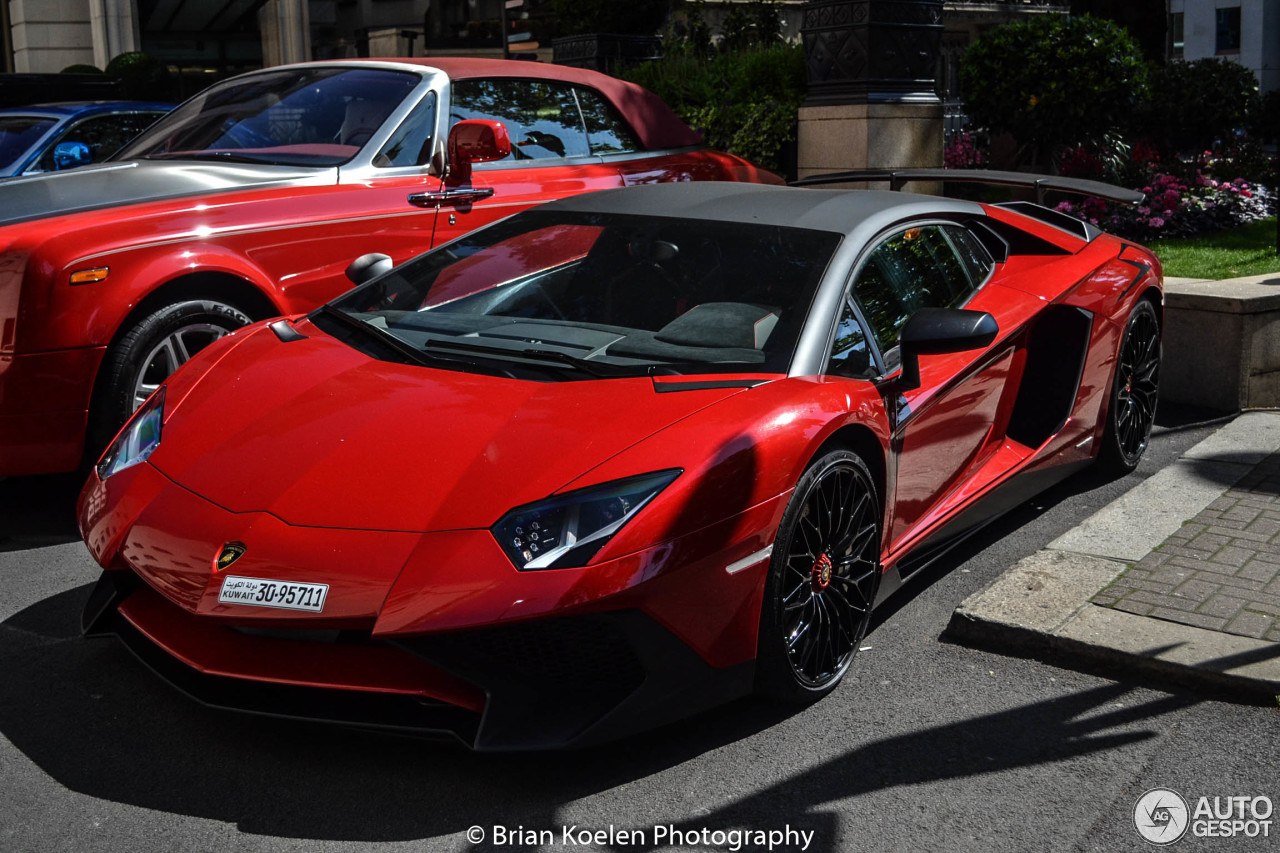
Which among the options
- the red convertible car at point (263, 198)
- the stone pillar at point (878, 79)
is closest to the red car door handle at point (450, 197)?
the red convertible car at point (263, 198)

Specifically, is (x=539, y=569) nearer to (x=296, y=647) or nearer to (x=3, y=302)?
(x=296, y=647)

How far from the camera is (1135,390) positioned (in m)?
5.67

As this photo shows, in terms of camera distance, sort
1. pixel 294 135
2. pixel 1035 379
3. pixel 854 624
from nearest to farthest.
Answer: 1. pixel 854 624
2. pixel 1035 379
3. pixel 294 135

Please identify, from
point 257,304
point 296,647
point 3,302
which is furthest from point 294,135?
point 296,647

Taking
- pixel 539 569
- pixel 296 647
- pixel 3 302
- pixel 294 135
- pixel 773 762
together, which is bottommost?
pixel 773 762

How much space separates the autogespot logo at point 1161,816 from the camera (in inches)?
116

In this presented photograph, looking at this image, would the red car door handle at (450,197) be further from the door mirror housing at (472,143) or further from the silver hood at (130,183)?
the silver hood at (130,183)

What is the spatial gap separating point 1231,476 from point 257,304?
3969mm

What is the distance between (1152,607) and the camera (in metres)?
4.07

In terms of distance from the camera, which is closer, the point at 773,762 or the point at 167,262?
the point at 773,762

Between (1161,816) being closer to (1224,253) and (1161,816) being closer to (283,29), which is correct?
(1224,253)

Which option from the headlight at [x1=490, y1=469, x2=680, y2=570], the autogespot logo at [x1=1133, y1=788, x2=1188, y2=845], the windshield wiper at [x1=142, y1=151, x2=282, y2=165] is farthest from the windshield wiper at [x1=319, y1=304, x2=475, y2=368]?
the autogespot logo at [x1=1133, y1=788, x2=1188, y2=845]

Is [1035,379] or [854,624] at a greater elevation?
[1035,379]

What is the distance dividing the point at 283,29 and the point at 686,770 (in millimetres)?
25929
